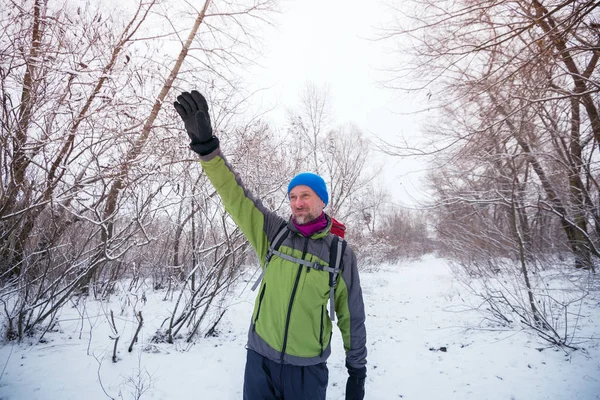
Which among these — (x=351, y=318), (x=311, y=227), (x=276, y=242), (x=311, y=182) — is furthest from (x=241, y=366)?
(x=311, y=182)

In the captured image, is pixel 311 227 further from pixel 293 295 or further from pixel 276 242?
pixel 293 295

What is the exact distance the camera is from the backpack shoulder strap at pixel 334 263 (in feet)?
5.01

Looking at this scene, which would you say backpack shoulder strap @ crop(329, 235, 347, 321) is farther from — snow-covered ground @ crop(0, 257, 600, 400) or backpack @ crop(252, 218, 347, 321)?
snow-covered ground @ crop(0, 257, 600, 400)

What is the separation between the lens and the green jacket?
148cm

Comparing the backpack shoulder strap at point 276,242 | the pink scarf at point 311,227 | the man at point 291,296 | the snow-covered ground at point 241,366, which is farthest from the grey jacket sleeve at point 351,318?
the snow-covered ground at point 241,366

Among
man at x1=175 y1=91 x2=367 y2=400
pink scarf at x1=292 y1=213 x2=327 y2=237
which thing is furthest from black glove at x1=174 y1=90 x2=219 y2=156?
pink scarf at x1=292 y1=213 x2=327 y2=237

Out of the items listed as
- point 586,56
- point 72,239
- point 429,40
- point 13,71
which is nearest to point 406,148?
point 429,40

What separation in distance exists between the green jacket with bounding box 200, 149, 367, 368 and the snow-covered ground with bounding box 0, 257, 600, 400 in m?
1.87

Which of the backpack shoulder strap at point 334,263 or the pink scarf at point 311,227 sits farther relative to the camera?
the pink scarf at point 311,227

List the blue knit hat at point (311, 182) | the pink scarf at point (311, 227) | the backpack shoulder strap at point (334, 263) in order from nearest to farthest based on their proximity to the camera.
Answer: the backpack shoulder strap at point (334, 263) → the pink scarf at point (311, 227) → the blue knit hat at point (311, 182)

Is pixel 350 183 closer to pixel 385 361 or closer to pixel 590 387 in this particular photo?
pixel 385 361

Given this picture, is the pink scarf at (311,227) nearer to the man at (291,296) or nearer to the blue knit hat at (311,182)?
the man at (291,296)

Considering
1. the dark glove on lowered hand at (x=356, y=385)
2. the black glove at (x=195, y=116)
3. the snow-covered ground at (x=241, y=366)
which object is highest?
the black glove at (x=195, y=116)

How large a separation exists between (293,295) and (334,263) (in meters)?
0.32
